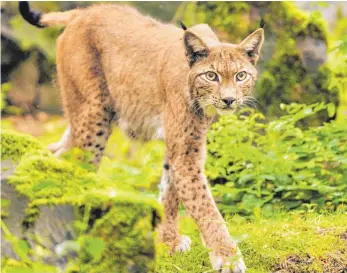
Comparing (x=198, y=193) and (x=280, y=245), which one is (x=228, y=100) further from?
(x=280, y=245)

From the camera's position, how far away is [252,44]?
534 cm

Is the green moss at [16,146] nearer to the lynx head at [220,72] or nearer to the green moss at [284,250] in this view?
the green moss at [284,250]

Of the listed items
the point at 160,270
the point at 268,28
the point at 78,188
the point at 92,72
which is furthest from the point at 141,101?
the point at 268,28

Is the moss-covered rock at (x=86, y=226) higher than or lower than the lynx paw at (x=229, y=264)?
higher

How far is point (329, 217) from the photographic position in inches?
229

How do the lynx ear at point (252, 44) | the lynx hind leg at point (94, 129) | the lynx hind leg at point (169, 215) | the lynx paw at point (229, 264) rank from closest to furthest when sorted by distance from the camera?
1. the lynx paw at point (229, 264)
2. the lynx ear at point (252, 44)
3. the lynx hind leg at point (169, 215)
4. the lynx hind leg at point (94, 129)

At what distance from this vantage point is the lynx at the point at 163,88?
515cm

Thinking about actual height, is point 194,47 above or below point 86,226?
above

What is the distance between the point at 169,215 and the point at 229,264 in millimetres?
1174

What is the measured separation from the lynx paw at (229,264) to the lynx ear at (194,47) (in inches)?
55.6

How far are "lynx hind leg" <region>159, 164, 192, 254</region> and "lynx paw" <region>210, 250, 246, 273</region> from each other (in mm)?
700

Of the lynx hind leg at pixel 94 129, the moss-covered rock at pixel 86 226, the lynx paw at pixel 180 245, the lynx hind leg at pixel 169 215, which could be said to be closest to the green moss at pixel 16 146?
the moss-covered rock at pixel 86 226

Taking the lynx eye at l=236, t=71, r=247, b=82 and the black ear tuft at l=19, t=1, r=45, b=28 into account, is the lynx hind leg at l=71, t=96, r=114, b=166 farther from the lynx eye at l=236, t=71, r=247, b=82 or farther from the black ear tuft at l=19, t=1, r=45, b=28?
the lynx eye at l=236, t=71, r=247, b=82

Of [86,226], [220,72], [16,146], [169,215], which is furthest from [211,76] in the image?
[86,226]
